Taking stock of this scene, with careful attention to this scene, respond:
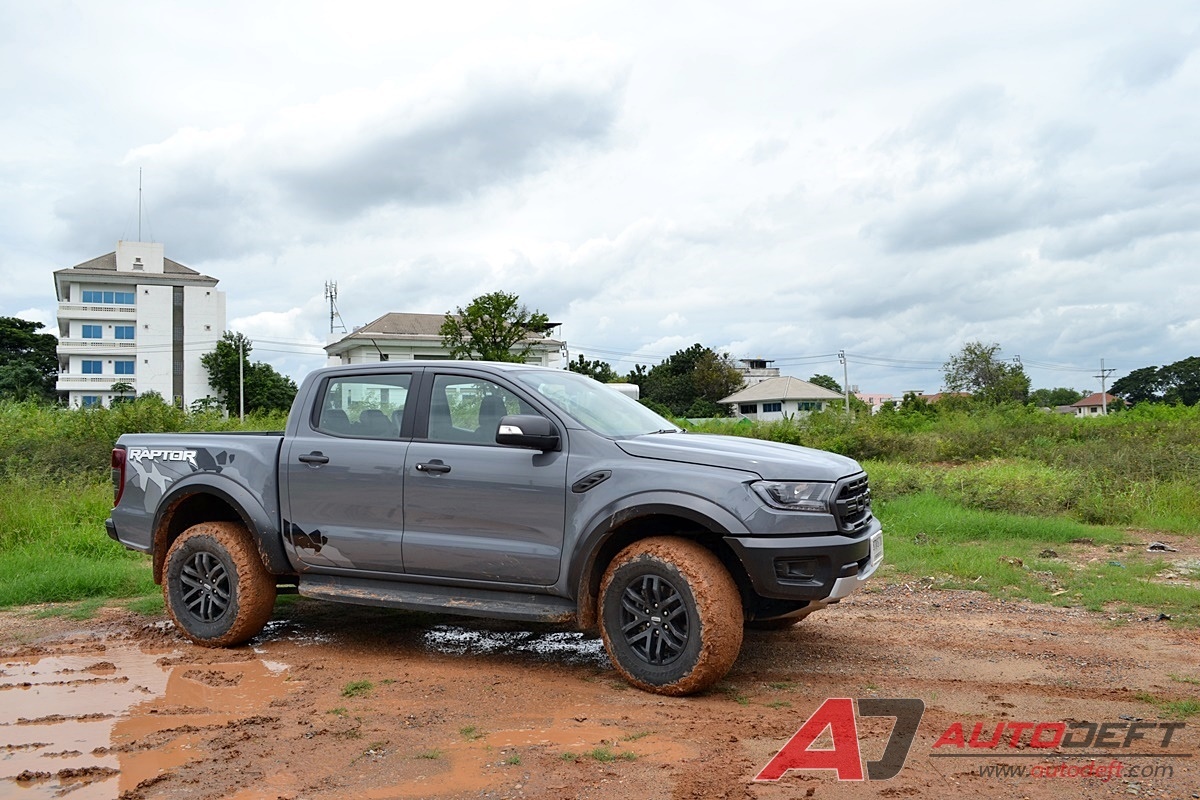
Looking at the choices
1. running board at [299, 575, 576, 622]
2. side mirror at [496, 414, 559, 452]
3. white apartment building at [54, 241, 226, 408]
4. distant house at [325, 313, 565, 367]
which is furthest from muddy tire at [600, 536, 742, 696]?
white apartment building at [54, 241, 226, 408]

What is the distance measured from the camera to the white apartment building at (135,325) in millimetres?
62938

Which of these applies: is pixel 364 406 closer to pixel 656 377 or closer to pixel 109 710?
A: pixel 109 710

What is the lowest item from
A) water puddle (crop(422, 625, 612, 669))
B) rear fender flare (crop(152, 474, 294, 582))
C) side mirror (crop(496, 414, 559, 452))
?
water puddle (crop(422, 625, 612, 669))

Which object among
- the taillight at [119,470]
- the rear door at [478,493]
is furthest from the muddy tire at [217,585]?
the rear door at [478,493]

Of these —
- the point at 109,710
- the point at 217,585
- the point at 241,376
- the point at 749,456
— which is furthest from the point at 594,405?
the point at 241,376

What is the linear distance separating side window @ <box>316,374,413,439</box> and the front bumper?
2.37 metres

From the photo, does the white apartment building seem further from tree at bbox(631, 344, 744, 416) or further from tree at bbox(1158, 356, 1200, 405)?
tree at bbox(1158, 356, 1200, 405)

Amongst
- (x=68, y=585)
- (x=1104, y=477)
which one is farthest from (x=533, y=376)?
(x=1104, y=477)

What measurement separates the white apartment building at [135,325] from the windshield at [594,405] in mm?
62353

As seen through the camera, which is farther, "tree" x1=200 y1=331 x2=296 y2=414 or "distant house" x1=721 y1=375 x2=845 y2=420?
"distant house" x1=721 y1=375 x2=845 y2=420

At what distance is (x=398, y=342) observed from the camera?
5206 cm

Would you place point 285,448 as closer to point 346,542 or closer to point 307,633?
point 346,542

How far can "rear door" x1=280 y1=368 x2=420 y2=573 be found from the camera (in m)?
5.74

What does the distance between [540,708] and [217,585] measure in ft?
9.13
